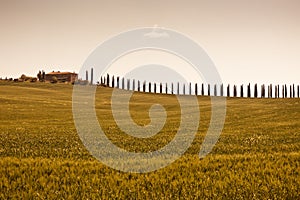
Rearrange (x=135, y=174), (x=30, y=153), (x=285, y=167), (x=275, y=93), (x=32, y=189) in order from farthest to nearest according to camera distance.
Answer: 1. (x=275, y=93)
2. (x=30, y=153)
3. (x=285, y=167)
4. (x=135, y=174)
5. (x=32, y=189)

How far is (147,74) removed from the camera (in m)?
15.9

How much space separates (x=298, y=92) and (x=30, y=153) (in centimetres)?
17128

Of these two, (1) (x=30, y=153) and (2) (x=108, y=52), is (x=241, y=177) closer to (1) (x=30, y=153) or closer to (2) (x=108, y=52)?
(2) (x=108, y=52)

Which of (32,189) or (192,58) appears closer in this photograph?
(32,189)

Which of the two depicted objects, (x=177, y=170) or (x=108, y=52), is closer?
(x=177, y=170)

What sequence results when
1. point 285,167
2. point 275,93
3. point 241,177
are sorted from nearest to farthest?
point 241,177
point 285,167
point 275,93

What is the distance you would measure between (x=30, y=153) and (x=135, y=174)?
24.2 feet

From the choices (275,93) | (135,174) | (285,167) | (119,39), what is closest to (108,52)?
(119,39)

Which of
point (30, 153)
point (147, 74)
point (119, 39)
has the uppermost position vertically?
point (119, 39)

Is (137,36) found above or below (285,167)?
above

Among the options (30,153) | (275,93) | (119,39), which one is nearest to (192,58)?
(119,39)

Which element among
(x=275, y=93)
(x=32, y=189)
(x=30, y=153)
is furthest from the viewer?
(x=275, y=93)

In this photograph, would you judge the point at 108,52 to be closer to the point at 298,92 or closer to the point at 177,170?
the point at 177,170

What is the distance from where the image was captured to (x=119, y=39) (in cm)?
1577
